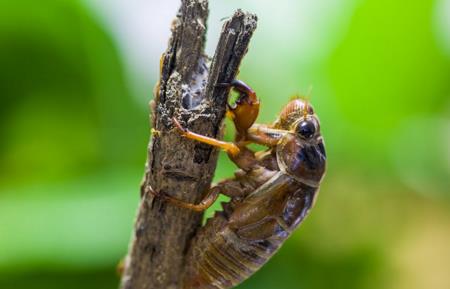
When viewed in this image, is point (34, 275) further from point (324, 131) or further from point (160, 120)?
point (324, 131)

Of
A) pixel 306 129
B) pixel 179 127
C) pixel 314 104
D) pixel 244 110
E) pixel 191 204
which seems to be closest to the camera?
pixel 179 127

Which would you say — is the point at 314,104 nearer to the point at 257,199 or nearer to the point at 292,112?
the point at 292,112

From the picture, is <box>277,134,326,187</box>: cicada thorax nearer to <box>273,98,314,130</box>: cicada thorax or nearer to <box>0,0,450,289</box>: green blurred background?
<box>273,98,314,130</box>: cicada thorax

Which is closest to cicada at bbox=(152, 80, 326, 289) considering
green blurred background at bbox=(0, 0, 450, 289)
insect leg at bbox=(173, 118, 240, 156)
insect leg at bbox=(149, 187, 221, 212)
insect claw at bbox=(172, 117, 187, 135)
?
insect leg at bbox=(149, 187, 221, 212)

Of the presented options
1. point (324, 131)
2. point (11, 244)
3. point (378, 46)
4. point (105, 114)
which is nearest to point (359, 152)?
point (324, 131)

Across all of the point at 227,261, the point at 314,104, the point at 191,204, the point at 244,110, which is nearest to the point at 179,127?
the point at 191,204

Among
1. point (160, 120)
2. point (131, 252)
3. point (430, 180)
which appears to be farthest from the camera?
point (430, 180)

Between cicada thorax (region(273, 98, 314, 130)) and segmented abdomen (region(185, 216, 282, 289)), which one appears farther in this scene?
cicada thorax (region(273, 98, 314, 130))
